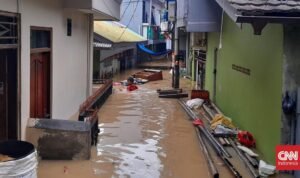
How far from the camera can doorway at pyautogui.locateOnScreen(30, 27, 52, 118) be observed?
9.97 m

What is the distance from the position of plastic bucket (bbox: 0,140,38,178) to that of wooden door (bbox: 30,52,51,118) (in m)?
2.84

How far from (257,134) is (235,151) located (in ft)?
2.16

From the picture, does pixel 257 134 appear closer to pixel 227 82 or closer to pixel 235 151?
pixel 235 151

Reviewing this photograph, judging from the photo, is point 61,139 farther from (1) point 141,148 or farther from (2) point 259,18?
(2) point 259,18

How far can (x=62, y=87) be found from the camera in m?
12.3

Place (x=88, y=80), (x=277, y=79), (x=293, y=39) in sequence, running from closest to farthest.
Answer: (x=293, y=39)
(x=277, y=79)
(x=88, y=80)

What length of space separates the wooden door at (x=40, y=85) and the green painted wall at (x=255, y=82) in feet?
15.7

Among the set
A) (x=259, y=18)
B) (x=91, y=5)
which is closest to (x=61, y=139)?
(x=91, y=5)

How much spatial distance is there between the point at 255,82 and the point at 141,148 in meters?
3.00

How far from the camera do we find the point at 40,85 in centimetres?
1062

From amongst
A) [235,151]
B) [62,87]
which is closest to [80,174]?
[235,151]

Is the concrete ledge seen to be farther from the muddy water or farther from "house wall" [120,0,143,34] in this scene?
"house wall" [120,0,143,34]

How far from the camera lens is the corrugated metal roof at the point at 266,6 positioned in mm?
6445

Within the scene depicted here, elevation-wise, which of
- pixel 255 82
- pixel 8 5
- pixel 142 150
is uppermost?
pixel 8 5
